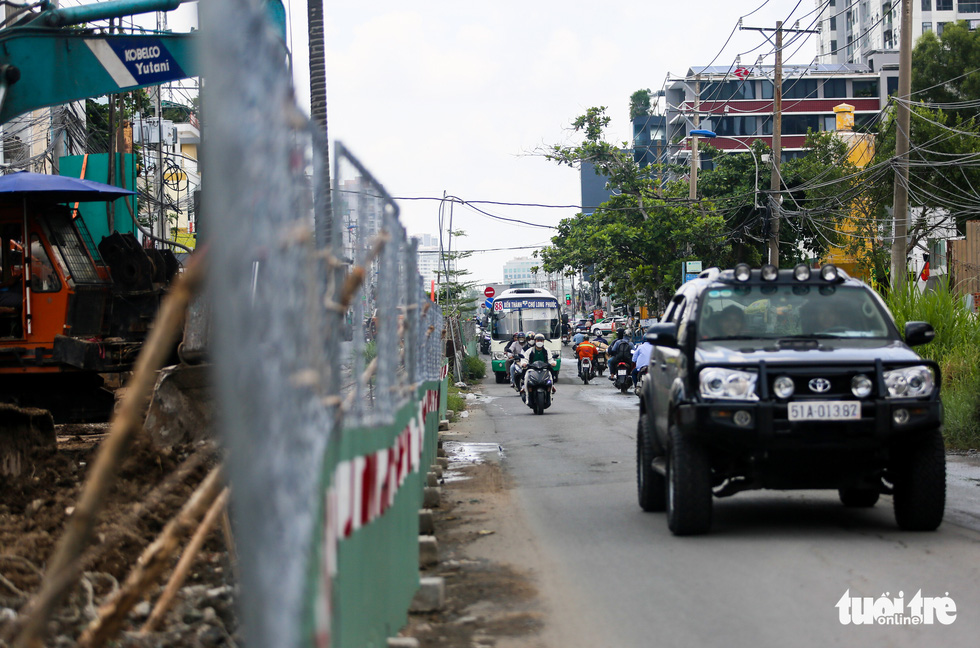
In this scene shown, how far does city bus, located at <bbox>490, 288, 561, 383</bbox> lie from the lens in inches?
1630

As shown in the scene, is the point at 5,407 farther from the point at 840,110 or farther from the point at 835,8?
the point at 835,8

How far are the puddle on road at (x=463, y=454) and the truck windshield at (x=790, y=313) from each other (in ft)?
14.8

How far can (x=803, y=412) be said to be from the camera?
7242mm

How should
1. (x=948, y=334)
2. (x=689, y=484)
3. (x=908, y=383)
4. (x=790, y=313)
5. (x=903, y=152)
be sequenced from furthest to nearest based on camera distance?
(x=903, y=152) < (x=948, y=334) < (x=790, y=313) < (x=689, y=484) < (x=908, y=383)

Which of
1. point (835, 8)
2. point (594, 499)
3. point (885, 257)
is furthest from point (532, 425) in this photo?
point (835, 8)

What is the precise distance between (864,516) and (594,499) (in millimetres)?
2497

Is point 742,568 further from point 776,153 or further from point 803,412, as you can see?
point 776,153

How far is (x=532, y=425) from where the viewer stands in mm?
19625

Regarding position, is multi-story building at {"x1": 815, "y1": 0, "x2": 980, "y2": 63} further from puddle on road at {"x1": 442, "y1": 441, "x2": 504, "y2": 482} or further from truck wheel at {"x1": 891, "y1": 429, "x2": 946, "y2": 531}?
truck wheel at {"x1": 891, "y1": 429, "x2": 946, "y2": 531}

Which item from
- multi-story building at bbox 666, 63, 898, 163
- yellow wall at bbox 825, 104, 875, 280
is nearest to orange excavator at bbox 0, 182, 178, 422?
yellow wall at bbox 825, 104, 875, 280

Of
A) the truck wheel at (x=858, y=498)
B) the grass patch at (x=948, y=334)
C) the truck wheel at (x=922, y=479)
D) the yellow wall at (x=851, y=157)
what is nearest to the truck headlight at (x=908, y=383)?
the truck wheel at (x=922, y=479)

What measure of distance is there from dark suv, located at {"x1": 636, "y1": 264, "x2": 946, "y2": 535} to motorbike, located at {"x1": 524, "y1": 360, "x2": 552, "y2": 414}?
14.1 meters

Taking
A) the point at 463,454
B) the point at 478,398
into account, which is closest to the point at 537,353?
the point at 478,398

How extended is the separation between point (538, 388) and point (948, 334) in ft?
27.0
